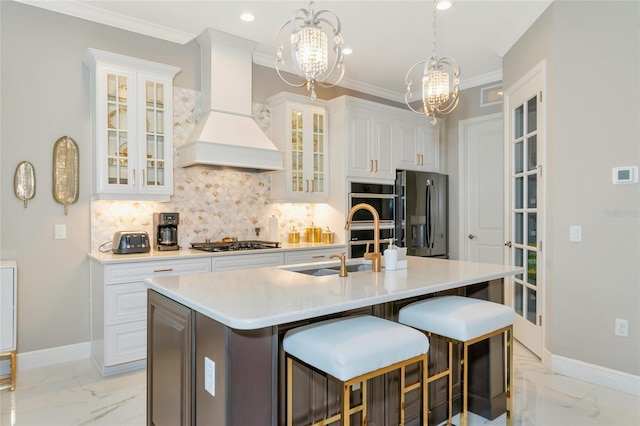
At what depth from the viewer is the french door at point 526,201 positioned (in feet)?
11.1

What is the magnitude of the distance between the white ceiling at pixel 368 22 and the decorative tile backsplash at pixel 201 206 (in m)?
0.66

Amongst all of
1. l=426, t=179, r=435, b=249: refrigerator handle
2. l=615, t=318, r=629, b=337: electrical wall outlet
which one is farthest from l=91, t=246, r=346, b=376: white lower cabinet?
l=615, t=318, r=629, b=337: electrical wall outlet

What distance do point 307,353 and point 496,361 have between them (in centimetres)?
146

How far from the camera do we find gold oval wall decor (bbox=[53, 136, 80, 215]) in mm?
3334

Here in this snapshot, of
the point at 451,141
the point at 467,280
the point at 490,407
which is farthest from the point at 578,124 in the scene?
the point at 451,141

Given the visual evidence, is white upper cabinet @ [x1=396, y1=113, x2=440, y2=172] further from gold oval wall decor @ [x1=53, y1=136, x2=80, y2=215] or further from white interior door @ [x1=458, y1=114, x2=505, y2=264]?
gold oval wall decor @ [x1=53, y1=136, x2=80, y2=215]

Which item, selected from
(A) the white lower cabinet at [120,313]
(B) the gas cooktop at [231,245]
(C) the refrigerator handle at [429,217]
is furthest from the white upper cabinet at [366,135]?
(A) the white lower cabinet at [120,313]

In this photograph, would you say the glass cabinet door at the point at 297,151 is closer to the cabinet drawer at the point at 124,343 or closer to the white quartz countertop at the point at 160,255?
the white quartz countertop at the point at 160,255

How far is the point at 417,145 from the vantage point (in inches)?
209

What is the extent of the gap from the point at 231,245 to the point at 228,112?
129 centimetres

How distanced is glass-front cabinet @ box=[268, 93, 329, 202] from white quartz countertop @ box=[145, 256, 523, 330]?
82.3 inches

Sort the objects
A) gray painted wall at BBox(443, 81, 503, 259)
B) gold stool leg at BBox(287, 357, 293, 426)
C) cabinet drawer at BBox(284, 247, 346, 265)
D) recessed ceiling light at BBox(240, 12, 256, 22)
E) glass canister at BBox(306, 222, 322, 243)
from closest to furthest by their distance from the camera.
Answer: gold stool leg at BBox(287, 357, 293, 426) < recessed ceiling light at BBox(240, 12, 256, 22) < cabinet drawer at BBox(284, 247, 346, 265) < glass canister at BBox(306, 222, 322, 243) < gray painted wall at BBox(443, 81, 503, 259)

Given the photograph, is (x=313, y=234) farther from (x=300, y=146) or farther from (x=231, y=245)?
(x=231, y=245)

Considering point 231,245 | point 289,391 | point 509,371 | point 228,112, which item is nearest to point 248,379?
point 289,391
